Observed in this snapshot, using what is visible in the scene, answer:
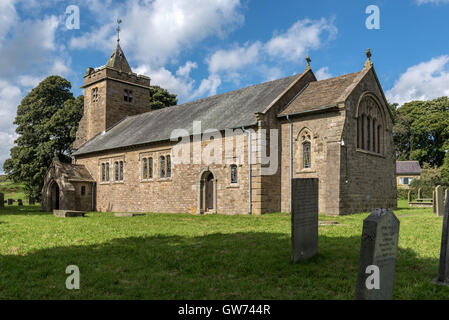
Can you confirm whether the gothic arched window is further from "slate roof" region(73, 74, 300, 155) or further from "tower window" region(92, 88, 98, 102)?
"tower window" region(92, 88, 98, 102)

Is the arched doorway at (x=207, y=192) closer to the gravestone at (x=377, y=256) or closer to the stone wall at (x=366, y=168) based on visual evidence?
the stone wall at (x=366, y=168)

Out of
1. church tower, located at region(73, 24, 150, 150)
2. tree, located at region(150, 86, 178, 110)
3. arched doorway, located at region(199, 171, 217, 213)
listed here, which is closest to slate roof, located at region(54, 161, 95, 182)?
church tower, located at region(73, 24, 150, 150)

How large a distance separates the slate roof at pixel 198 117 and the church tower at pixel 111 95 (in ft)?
6.01

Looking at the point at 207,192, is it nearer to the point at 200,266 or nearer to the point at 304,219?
the point at 304,219

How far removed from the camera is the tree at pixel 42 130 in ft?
130

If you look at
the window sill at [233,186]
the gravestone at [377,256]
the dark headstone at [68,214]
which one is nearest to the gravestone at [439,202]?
the window sill at [233,186]

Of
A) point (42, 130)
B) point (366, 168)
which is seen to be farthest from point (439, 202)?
point (42, 130)

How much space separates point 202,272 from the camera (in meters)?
7.29

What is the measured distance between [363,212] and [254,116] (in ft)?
26.9

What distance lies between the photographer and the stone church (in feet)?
66.4

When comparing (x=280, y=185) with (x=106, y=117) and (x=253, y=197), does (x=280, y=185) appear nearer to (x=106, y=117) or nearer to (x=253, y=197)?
(x=253, y=197)

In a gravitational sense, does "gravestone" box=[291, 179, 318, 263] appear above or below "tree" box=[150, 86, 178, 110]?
below

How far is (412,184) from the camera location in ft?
145

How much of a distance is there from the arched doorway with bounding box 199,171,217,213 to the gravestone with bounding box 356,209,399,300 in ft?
59.8
